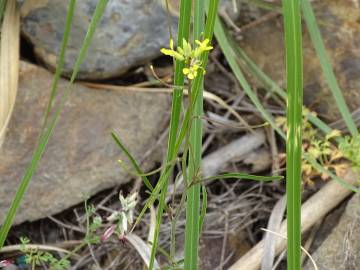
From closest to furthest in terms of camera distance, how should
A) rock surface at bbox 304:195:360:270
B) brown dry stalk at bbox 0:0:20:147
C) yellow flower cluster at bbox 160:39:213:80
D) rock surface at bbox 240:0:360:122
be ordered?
yellow flower cluster at bbox 160:39:213:80, rock surface at bbox 304:195:360:270, brown dry stalk at bbox 0:0:20:147, rock surface at bbox 240:0:360:122

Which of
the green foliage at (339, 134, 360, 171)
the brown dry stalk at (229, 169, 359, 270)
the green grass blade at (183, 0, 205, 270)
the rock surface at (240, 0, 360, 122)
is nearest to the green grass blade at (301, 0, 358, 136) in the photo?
the green foliage at (339, 134, 360, 171)

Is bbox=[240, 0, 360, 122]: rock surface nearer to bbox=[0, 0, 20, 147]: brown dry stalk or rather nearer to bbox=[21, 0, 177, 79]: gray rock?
bbox=[21, 0, 177, 79]: gray rock

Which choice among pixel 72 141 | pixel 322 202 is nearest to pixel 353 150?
pixel 322 202

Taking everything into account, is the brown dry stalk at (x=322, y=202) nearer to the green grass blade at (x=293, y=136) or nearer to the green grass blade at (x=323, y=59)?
the green grass blade at (x=323, y=59)

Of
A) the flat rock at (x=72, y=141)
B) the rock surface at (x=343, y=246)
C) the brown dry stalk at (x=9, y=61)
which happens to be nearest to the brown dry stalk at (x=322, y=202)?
the rock surface at (x=343, y=246)

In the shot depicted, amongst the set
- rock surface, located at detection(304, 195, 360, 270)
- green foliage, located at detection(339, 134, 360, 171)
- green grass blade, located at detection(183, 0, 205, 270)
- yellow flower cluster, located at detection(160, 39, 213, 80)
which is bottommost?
rock surface, located at detection(304, 195, 360, 270)

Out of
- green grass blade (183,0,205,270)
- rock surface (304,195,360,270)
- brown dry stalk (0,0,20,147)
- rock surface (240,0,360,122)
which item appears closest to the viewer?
green grass blade (183,0,205,270)
